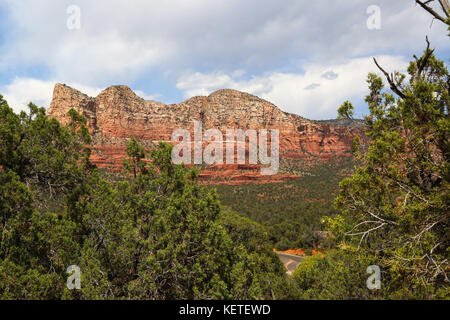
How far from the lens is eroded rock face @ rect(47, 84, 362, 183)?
399ft

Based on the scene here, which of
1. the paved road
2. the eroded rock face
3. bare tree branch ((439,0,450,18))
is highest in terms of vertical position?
the eroded rock face

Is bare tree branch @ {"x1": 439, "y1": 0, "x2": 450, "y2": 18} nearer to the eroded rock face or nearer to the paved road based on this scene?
the paved road

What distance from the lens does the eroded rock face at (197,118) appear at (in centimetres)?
12156

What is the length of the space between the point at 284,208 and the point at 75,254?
50.9 m

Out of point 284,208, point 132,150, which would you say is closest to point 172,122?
point 284,208

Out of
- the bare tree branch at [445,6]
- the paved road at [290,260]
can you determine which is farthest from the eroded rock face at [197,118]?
the bare tree branch at [445,6]

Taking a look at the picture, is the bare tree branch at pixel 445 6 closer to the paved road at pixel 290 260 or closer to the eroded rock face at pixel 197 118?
the paved road at pixel 290 260

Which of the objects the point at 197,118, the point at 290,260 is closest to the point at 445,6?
the point at 290,260

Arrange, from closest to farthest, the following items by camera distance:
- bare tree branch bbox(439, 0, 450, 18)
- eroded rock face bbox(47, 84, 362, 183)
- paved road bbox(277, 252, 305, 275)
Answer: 1. bare tree branch bbox(439, 0, 450, 18)
2. paved road bbox(277, 252, 305, 275)
3. eroded rock face bbox(47, 84, 362, 183)

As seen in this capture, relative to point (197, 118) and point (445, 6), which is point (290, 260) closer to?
point (445, 6)

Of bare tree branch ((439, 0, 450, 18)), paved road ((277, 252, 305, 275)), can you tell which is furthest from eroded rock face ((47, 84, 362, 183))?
bare tree branch ((439, 0, 450, 18))

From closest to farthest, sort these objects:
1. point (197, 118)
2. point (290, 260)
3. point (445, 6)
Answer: point (445, 6) → point (290, 260) → point (197, 118)

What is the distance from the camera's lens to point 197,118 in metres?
150
